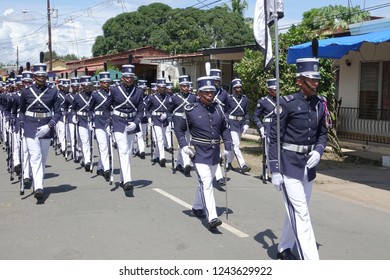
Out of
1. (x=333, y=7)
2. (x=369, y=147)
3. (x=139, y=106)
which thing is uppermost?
(x=333, y=7)

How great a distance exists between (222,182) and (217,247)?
13.2ft

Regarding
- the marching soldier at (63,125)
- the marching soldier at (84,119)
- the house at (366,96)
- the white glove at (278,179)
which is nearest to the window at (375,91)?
the house at (366,96)

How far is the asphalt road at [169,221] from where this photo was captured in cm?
608

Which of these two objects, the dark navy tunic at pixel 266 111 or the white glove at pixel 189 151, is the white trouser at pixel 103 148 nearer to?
the dark navy tunic at pixel 266 111

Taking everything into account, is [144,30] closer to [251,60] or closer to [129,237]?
[251,60]

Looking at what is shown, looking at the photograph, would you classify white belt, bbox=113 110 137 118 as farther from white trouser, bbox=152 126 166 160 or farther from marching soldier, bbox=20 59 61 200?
white trouser, bbox=152 126 166 160

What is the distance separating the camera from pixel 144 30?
168ft

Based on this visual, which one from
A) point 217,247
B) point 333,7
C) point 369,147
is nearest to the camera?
point 217,247

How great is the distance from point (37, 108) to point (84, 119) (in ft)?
13.1

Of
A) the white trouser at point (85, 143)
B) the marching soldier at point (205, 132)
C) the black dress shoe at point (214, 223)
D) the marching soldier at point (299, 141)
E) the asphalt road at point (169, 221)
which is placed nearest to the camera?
the marching soldier at point (299, 141)

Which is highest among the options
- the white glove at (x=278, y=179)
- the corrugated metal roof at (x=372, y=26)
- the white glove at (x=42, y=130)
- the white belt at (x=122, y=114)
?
the corrugated metal roof at (x=372, y=26)

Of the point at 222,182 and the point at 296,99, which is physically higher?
the point at 296,99

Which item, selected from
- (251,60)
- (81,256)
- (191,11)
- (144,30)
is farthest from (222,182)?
(144,30)

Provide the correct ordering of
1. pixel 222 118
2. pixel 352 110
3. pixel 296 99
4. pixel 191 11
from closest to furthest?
pixel 296 99 → pixel 222 118 → pixel 352 110 → pixel 191 11
